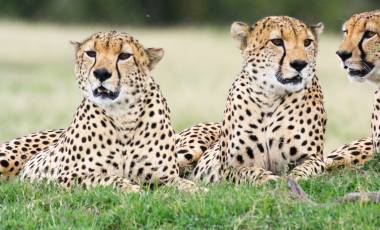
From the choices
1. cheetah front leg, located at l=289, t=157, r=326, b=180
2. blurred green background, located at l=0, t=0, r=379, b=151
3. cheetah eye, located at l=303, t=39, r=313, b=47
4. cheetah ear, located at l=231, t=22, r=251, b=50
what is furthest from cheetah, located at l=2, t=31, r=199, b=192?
blurred green background, located at l=0, t=0, r=379, b=151

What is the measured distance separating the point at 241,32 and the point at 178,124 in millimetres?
7275

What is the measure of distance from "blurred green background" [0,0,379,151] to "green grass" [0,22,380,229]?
0.03 metres

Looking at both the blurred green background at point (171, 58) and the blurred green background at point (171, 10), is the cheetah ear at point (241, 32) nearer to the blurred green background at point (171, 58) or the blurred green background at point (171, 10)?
the blurred green background at point (171, 58)

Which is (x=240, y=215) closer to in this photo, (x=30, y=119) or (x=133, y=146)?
Result: (x=133, y=146)

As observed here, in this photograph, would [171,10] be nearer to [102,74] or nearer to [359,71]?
[359,71]

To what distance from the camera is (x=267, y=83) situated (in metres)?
7.45

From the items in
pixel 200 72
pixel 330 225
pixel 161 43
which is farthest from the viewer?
pixel 161 43

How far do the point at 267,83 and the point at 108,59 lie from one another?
3.26 ft

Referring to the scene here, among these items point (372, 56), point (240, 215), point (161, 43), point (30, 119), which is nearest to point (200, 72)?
point (161, 43)

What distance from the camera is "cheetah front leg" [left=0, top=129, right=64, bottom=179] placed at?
8.27 metres

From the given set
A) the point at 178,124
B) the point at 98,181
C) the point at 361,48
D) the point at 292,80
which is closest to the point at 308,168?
the point at 292,80

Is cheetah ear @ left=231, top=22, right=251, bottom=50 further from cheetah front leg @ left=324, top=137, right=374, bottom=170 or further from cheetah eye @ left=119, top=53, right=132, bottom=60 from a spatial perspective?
cheetah front leg @ left=324, top=137, right=374, bottom=170

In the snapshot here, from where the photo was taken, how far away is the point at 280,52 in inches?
286

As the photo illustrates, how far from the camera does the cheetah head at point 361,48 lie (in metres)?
7.66
